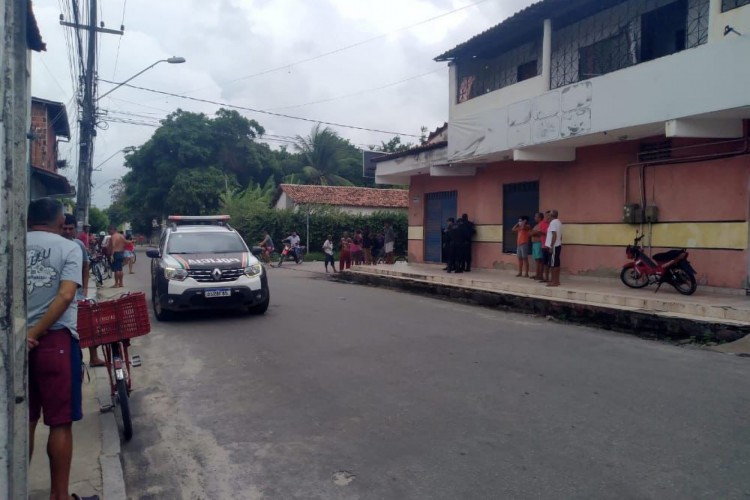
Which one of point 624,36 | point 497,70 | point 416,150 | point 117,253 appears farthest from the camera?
point 416,150

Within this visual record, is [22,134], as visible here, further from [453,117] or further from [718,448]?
[453,117]

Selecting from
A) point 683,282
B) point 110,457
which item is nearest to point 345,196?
point 683,282

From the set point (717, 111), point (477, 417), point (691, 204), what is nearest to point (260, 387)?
point (477, 417)

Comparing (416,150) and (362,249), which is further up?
(416,150)

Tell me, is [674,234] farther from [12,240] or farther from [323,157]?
[323,157]

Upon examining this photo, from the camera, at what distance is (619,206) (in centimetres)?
1314

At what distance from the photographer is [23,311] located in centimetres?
269

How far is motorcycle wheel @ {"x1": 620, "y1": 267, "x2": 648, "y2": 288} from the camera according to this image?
11742mm

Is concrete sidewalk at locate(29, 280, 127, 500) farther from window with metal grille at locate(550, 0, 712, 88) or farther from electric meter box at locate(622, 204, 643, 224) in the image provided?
window with metal grille at locate(550, 0, 712, 88)

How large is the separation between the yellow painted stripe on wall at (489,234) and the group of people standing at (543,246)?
125 centimetres

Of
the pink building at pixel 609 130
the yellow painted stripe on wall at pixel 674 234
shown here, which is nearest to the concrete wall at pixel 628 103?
the pink building at pixel 609 130

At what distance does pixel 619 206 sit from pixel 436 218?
827 centimetres

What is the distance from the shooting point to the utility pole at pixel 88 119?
17953mm

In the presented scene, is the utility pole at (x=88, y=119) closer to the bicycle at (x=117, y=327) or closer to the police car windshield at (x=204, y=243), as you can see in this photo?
the police car windshield at (x=204, y=243)
